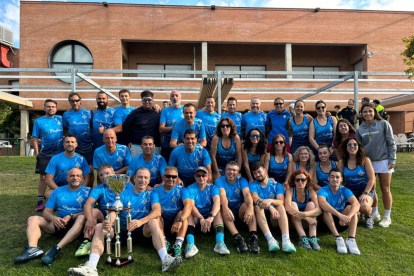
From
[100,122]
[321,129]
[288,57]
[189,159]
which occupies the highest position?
[288,57]

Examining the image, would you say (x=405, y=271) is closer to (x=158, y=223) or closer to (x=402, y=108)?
(x=158, y=223)

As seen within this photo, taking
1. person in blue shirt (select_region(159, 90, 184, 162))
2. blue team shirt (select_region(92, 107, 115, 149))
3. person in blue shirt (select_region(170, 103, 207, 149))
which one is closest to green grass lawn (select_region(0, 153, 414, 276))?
person in blue shirt (select_region(170, 103, 207, 149))

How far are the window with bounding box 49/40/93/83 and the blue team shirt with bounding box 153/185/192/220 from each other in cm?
1438

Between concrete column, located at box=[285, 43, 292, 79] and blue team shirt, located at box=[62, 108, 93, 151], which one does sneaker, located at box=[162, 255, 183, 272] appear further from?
concrete column, located at box=[285, 43, 292, 79]

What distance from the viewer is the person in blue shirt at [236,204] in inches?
168

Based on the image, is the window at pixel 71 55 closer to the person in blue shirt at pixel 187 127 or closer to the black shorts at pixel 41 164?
the black shorts at pixel 41 164

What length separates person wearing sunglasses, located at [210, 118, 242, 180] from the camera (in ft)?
17.2

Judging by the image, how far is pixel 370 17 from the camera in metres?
18.0

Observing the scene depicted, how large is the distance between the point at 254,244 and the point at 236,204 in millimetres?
750

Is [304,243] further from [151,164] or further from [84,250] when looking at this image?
[84,250]

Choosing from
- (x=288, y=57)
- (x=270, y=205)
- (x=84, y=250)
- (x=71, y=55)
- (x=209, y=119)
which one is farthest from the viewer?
(x=288, y=57)

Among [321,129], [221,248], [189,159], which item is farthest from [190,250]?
[321,129]

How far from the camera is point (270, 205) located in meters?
4.41

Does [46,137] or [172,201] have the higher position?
[46,137]
